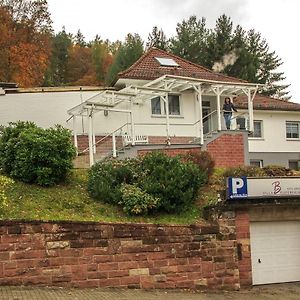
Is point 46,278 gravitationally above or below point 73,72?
below

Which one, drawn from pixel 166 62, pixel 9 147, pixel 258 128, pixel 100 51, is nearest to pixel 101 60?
pixel 100 51

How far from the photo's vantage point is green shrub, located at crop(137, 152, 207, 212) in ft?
49.1

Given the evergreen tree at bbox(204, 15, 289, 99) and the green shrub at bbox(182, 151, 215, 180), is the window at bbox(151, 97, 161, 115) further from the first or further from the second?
the evergreen tree at bbox(204, 15, 289, 99)

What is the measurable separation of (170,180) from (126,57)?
33314mm

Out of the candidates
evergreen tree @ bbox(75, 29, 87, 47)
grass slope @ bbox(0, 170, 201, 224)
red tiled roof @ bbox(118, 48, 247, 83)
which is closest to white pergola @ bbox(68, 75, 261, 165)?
red tiled roof @ bbox(118, 48, 247, 83)

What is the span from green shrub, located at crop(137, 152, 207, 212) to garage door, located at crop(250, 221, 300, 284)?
225 centimetres

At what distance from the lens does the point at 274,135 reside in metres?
32.2

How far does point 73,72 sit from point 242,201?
38.7 m

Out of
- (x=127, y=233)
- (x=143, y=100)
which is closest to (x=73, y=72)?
(x=143, y=100)

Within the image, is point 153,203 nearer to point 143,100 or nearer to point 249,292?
point 249,292

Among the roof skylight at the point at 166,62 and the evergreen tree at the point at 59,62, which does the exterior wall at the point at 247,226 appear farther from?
the evergreen tree at the point at 59,62

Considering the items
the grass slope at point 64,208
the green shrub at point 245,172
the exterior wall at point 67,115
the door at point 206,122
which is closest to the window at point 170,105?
the exterior wall at point 67,115

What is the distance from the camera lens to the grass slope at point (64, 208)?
1350cm

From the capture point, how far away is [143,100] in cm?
2545
